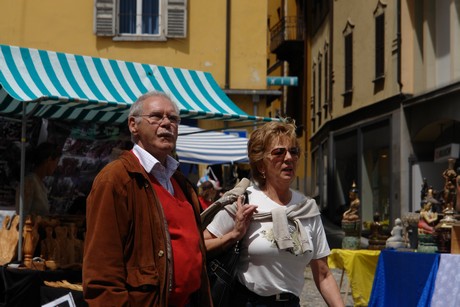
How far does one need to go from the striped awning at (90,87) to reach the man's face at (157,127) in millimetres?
4421

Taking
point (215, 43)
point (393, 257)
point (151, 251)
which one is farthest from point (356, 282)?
point (215, 43)

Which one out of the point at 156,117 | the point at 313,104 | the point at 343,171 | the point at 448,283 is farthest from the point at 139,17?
the point at 313,104

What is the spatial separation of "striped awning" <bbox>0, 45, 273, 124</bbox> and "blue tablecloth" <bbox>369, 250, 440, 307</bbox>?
2.59 metres

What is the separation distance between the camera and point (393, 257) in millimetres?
7773

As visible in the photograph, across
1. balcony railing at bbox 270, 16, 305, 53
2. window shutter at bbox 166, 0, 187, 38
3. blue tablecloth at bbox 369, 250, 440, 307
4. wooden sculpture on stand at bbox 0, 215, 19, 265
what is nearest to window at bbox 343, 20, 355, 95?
window shutter at bbox 166, 0, 187, 38

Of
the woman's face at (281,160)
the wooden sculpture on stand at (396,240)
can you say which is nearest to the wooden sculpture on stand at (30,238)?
the wooden sculpture on stand at (396,240)

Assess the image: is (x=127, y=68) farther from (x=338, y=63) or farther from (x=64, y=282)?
(x=338, y=63)

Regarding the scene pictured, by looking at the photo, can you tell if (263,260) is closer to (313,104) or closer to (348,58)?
(348,58)

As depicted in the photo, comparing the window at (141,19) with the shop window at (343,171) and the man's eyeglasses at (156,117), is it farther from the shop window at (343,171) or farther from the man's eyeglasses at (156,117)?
the man's eyeglasses at (156,117)

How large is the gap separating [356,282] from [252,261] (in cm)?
541

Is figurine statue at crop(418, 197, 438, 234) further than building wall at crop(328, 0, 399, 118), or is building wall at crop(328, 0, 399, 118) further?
building wall at crop(328, 0, 399, 118)

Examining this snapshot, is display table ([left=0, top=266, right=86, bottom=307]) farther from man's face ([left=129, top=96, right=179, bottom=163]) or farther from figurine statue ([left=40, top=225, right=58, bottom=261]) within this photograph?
man's face ([left=129, top=96, right=179, bottom=163])

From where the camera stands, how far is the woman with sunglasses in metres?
4.04

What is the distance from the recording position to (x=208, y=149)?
522 inches
